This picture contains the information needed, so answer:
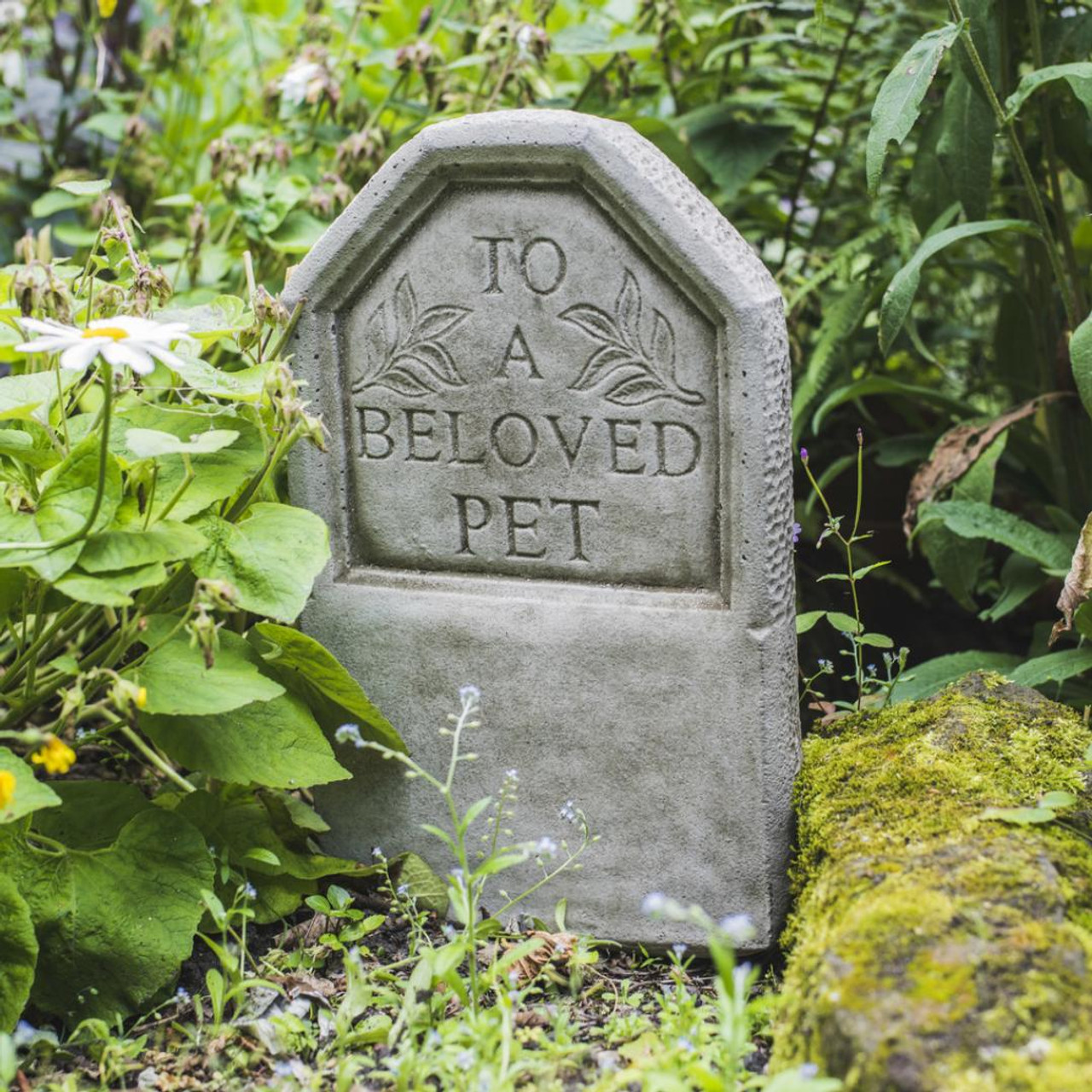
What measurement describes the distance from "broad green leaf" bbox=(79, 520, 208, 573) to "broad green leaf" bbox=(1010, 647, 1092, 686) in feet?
4.86

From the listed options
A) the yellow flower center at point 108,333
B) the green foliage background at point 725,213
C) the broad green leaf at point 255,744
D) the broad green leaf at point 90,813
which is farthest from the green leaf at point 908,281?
the broad green leaf at point 90,813

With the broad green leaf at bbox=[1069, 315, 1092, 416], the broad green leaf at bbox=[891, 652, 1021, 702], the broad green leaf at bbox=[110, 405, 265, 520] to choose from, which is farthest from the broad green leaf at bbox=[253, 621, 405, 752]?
the broad green leaf at bbox=[1069, 315, 1092, 416]

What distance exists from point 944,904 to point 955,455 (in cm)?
144

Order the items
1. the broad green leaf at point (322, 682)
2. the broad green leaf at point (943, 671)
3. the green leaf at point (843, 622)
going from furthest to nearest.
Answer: the broad green leaf at point (943, 671) < the green leaf at point (843, 622) < the broad green leaf at point (322, 682)

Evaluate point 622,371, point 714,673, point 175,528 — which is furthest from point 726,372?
point 175,528

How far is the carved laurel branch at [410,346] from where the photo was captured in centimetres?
228

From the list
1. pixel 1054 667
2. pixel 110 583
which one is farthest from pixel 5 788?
pixel 1054 667

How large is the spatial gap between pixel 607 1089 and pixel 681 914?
41 centimetres

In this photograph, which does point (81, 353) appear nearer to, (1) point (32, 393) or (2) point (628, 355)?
(1) point (32, 393)

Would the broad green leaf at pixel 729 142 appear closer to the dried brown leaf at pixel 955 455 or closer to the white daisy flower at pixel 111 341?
the dried brown leaf at pixel 955 455

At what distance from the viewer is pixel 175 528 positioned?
1997 millimetres

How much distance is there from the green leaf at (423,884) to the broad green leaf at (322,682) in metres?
0.21

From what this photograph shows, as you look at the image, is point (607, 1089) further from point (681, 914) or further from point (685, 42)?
point (685, 42)

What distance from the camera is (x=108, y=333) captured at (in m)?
1.83
